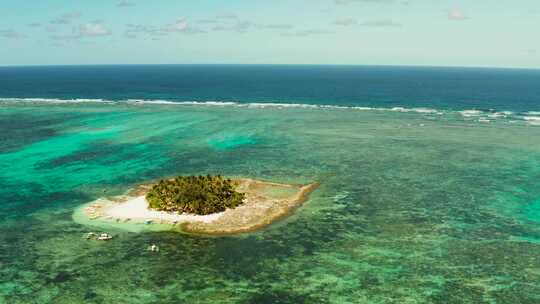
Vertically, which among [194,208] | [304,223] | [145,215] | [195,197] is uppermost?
[195,197]

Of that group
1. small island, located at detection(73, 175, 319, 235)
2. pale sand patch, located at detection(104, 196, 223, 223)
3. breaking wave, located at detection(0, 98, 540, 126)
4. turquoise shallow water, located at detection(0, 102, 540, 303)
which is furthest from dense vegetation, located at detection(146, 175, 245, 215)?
breaking wave, located at detection(0, 98, 540, 126)

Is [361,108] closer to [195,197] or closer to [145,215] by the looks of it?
[195,197]

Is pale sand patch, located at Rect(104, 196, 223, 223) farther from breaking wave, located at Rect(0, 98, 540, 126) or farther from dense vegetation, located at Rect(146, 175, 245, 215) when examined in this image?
breaking wave, located at Rect(0, 98, 540, 126)

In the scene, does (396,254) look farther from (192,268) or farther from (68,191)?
(68,191)

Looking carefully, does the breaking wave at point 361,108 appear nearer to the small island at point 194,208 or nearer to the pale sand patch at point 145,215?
the small island at point 194,208

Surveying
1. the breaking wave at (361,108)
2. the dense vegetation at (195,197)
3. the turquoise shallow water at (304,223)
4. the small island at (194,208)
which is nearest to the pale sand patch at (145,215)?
the small island at (194,208)

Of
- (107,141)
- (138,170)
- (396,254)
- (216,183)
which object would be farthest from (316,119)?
(396,254)

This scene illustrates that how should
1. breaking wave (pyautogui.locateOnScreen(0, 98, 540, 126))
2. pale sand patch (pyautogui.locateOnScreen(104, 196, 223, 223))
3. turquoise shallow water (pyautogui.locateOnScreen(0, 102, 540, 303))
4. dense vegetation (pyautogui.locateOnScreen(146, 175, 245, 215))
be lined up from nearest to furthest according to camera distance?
turquoise shallow water (pyautogui.locateOnScreen(0, 102, 540, 303)) < pale sand patch (pyautogui.locateOnScreen(104, 196, 223, 223)) < dense vegetation (pyautogui.locateOnScreen(146, 175, 245, 215)) < breaking wave (pyautogui.locateOnScreen(0, 98, 540, 126))

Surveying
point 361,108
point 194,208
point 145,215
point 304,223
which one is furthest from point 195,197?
point 361,108
